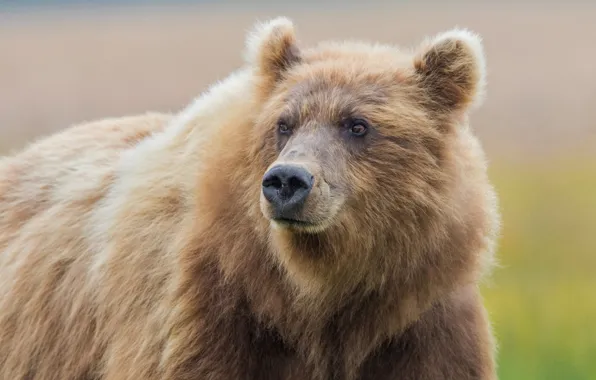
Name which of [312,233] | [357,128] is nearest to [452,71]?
[357,128]

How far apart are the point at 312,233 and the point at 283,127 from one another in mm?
560

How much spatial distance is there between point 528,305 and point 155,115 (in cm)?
562

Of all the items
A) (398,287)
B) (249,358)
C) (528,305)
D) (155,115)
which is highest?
(155,115)

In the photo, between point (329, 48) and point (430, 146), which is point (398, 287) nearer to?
point (430, 146)

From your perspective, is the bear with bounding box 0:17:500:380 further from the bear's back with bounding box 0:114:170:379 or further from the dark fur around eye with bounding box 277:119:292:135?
the bear's back with bounding box 0:114:170:379

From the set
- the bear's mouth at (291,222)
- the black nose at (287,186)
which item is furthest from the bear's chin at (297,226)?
the black nose at (287,186)

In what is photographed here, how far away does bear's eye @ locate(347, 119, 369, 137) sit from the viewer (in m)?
5.57

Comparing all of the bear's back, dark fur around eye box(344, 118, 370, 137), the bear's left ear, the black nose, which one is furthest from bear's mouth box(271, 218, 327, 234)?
the bear's back

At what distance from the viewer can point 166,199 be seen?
6.15 m

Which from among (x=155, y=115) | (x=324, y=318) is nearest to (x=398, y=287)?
(x=324, y=318)

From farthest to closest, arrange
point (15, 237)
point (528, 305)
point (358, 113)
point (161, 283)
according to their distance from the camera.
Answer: point (528, 305), point (15, 237), point (161, 283), point (358, 113)

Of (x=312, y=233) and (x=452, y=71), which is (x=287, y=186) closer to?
(x=312, y=233)

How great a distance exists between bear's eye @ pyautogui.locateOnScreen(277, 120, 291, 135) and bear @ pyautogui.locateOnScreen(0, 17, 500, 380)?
0.8 inches

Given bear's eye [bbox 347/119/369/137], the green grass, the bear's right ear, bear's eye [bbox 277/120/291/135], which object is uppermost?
the bear's right ear
